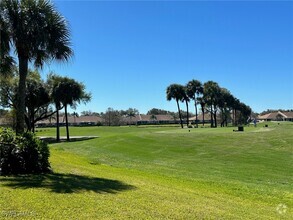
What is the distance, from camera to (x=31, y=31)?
12.4m

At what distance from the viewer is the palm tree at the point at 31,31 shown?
12.4 m

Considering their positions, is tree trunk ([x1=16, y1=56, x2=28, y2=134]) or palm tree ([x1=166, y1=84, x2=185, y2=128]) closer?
tree trunk ([x1=16, y1=56, x2=28, y2=134])

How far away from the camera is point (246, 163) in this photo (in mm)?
21953

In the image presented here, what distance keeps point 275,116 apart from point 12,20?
651ft

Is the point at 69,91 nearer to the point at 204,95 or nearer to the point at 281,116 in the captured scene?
the point at 204,95

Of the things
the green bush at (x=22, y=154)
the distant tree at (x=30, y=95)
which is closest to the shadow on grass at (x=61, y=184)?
the green bush at (x=22, y=154)

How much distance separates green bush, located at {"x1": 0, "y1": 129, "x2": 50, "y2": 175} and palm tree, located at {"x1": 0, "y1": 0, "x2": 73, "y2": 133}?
5.64 ft

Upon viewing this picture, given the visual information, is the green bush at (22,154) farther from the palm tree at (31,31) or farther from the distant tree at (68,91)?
the distant tree at (68,91)

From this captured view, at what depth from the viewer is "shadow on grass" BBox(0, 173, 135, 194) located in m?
8.19

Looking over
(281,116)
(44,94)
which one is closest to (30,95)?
(44,94)

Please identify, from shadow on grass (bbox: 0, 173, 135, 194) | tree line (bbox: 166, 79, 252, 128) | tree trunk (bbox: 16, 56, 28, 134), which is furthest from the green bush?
tree line (bbox: 166, 79, 252, 128)

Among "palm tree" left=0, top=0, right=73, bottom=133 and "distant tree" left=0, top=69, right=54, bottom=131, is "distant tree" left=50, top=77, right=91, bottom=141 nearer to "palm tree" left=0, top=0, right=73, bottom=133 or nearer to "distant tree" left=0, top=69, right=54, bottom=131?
"distant tree" left=0, top=69, right=54, bottom=131

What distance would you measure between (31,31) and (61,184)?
6198 millimetres

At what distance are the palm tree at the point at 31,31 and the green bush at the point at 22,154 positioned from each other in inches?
67.7
